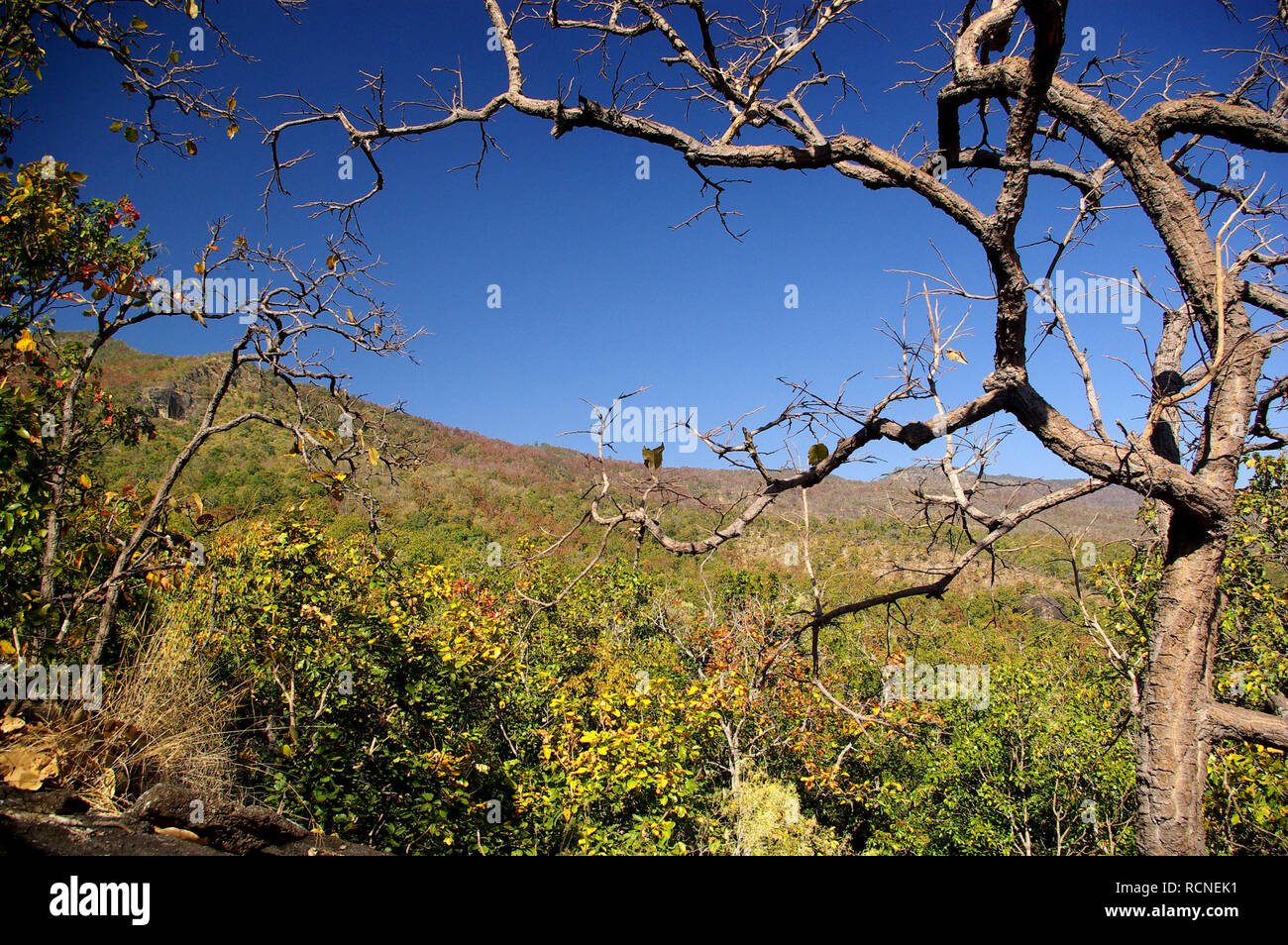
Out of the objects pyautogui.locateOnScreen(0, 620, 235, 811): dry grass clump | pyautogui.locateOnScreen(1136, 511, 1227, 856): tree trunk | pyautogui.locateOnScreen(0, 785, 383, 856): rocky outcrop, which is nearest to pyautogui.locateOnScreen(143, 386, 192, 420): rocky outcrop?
pyautogui.locateOnScreen(0, 620, 235, 811): dry grass clump

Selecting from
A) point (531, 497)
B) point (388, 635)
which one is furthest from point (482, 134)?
point (531, 497)

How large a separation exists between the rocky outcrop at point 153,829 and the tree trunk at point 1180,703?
3.17 meters

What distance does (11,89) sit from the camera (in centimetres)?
333

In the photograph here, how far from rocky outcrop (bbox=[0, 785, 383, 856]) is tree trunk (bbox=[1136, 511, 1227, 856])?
3.17 meters

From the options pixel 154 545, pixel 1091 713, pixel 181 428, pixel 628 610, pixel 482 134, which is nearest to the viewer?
pixel 482 134

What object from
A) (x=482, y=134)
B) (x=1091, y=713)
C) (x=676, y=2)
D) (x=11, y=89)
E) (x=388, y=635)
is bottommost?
(x=1091, y=713)

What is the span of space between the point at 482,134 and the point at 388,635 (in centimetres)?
430

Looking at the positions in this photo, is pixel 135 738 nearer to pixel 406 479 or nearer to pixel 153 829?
pixel 153 829

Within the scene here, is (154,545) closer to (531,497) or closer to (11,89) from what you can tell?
(11,89)

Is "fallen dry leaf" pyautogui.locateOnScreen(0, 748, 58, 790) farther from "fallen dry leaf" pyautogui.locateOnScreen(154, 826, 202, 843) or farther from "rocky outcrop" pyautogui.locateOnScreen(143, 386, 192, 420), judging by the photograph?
"rocky outcrop" pyautogui.locateOnScreen(143, 386, 192, 420)

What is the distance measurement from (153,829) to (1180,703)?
3.93 m

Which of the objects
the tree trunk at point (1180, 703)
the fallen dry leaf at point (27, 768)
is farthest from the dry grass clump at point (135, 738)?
the tree trunk at point (1180, 703)

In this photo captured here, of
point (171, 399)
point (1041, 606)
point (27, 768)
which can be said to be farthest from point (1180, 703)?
point (171, 399)

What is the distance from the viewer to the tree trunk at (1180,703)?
2188mm
